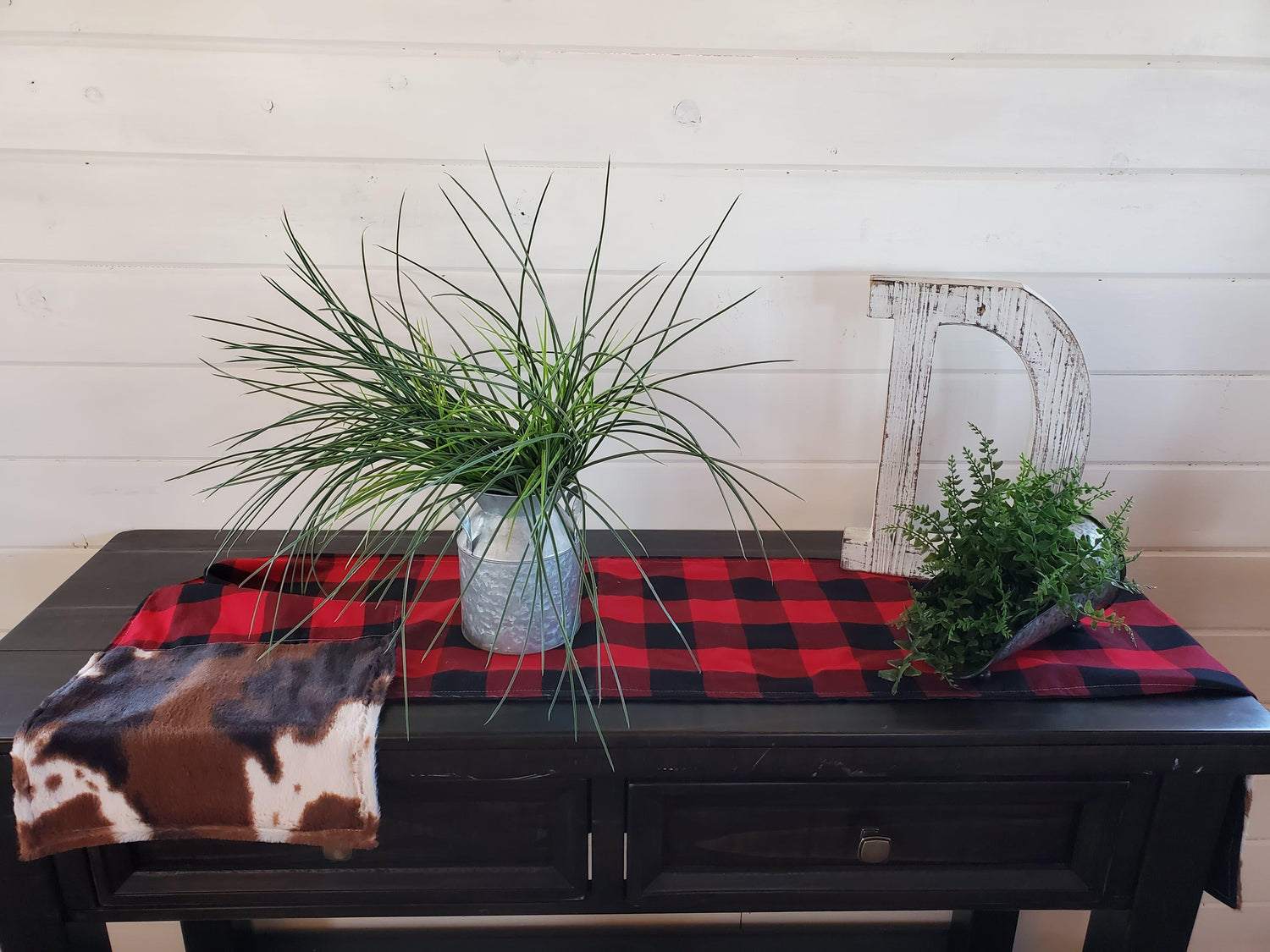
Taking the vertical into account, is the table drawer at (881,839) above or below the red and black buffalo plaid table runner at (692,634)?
below

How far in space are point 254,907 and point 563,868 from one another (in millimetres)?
316

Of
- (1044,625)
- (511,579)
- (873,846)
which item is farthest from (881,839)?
(511,579)

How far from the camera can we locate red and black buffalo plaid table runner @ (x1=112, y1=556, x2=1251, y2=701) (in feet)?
3.02

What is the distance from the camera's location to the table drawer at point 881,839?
0.91m

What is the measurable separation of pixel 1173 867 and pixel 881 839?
0.30m

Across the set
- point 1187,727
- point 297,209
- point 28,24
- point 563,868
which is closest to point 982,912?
point 1187,727

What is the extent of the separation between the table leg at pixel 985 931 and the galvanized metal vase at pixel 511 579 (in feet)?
3.07

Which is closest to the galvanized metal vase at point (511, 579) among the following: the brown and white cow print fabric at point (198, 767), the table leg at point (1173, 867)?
the brown and white cow print fabric at point (198, 767)

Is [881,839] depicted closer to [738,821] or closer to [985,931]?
[738,821]

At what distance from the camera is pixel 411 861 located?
36.8 inches

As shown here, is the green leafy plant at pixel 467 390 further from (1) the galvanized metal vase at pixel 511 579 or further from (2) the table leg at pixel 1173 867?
(2) the table leg at pixel 1173 867

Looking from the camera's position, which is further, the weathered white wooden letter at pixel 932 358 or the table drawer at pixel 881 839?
the weathered white wooden letter at pixel 932 358

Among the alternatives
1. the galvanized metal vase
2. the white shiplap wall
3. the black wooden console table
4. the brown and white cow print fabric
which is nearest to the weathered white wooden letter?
the white shiplap wall

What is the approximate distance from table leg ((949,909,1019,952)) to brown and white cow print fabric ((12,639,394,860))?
41.2 inches
